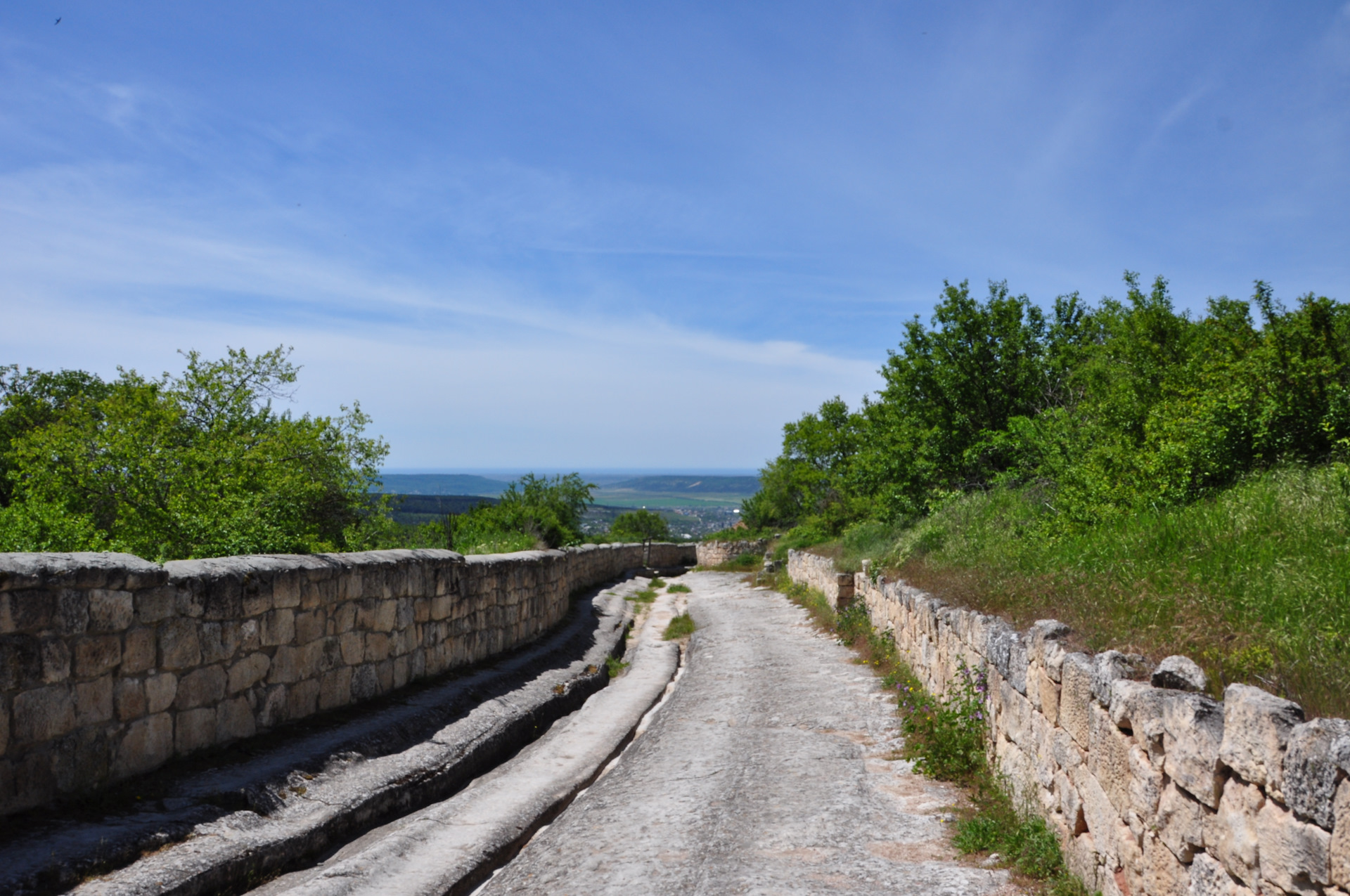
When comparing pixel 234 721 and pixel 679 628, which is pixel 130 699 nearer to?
pixel 234 721

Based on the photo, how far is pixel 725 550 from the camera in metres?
40.8

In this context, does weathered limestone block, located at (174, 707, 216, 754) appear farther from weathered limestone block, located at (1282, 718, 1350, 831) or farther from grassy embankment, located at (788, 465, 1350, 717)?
weathered limestone block, located at (1282, 718, 1350, 831)

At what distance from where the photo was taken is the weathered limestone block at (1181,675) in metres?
3.66

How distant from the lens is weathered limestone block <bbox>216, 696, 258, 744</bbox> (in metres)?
6.13

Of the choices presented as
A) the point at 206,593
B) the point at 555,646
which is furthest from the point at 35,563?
the point at 555,646

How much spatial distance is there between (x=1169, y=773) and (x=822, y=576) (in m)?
15.7

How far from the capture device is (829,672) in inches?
446

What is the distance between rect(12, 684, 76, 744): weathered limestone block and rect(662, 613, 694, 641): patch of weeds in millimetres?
11608

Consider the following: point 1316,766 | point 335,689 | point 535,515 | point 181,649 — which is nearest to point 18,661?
point 181,649

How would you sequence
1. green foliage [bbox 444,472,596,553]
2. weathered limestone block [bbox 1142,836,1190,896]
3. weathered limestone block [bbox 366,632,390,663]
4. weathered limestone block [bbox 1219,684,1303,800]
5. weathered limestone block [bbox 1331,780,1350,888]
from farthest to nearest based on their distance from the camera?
green foliage [bbox 444,472,596,553] → weathered limestone block [bbox 366,632,390,663] → weathered limestone block [bbox 1142,836,1190,896] → weathered limestone block [bbox 1219,684,1303,800] → weathered limestone block [bbox 1331,780,1350,888]

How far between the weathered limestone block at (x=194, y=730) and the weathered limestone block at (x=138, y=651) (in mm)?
489

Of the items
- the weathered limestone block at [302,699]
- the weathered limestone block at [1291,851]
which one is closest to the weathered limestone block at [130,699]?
the weathered limestone block at [302,699]

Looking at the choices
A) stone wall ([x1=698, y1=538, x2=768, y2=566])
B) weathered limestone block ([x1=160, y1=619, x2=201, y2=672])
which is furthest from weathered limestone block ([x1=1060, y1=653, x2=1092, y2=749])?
stone wall ([x1=698, y1=538, x2=768, y2=566])

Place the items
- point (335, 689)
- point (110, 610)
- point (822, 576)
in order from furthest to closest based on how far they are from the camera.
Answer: point (822, 576), point (335, 689), point (110, 610)
